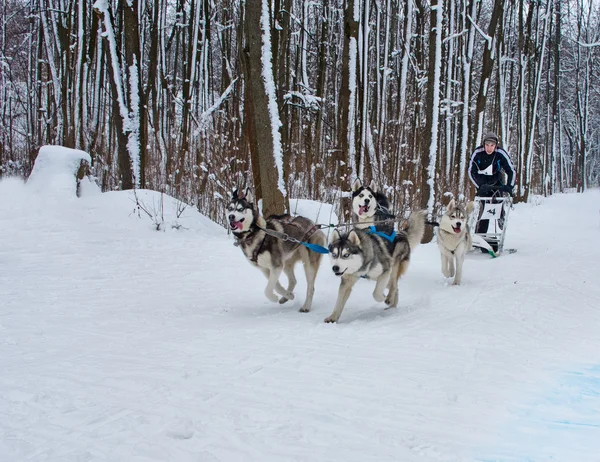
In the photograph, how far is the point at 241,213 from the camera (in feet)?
16.5

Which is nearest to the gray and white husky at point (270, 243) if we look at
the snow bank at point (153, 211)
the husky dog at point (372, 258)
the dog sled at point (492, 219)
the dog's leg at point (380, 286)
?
the husky dog at point (372, 258)

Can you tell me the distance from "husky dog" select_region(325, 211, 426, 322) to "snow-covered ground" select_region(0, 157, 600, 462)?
10.1 inches

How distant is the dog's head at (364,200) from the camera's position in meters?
6.50

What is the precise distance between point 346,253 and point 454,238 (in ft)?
7.90

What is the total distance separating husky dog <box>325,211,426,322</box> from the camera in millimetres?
4723

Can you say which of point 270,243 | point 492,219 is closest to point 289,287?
point 270,243

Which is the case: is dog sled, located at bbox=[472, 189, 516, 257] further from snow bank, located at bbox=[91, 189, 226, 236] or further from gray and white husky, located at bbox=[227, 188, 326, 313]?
snow bank, located at bbox=[91, 189, 226, 236]

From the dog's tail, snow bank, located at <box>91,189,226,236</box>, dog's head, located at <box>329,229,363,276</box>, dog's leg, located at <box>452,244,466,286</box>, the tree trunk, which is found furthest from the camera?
snow bank, located at <box>91,189,226,236</box>

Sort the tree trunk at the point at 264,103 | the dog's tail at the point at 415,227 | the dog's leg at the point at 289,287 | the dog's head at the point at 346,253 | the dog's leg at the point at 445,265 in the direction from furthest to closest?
the tree trunk at the point at 264,103 < the dog's leg at the point at 445,265 < the dog's tail at the point at 415,227 < the dog's leg at the point at 289,287 < the dog's head at the point at 346,253

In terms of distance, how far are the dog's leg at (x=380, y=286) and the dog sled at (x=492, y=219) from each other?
145 inches

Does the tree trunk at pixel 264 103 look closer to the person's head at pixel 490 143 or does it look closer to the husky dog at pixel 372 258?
the husky dog at pixel 372 258

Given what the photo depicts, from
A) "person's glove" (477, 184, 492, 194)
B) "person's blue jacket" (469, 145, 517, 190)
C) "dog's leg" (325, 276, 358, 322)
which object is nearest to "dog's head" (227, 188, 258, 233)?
"dog's leg" (325, 276, 358, 322)

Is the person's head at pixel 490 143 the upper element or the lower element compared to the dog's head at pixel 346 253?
upper

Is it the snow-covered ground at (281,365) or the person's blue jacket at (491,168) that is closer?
the snow-covered ground at (281,365)
